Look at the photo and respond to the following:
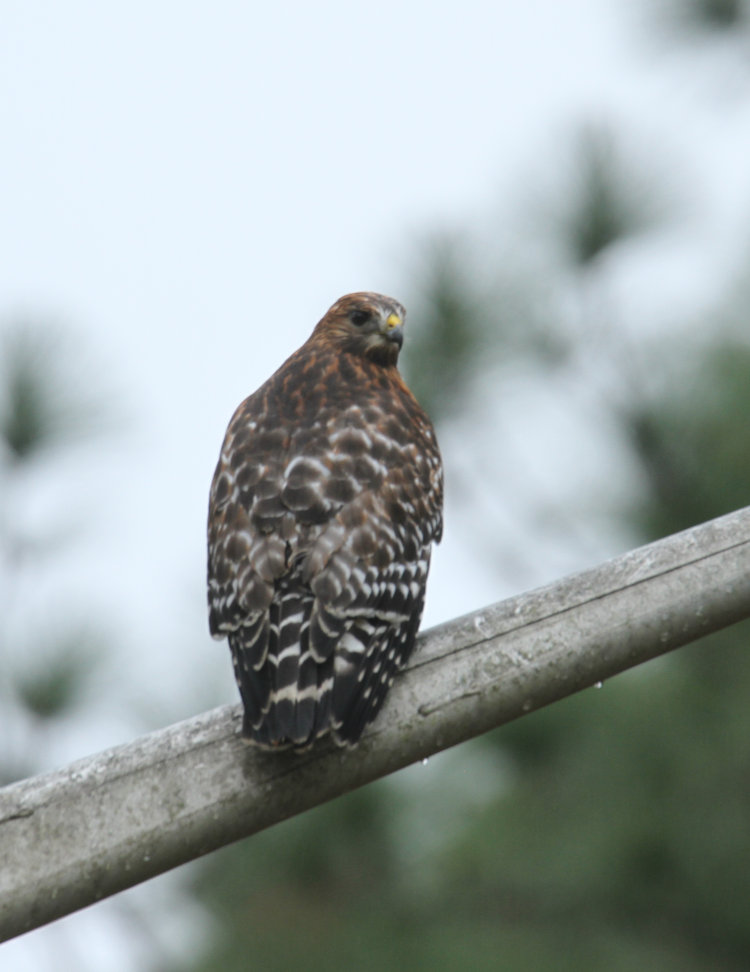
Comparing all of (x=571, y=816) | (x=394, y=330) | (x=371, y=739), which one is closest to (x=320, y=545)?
(x=371, y=739)

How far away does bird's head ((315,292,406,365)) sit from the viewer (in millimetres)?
3990

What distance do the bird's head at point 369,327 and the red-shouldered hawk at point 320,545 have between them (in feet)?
0.77

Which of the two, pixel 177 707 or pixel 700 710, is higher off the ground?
pixel 177 707

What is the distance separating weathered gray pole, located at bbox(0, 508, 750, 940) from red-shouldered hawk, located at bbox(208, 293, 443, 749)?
0.22ft

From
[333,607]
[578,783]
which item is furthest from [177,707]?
[333,607]

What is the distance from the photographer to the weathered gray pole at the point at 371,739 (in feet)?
7.41

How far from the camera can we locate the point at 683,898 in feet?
18.3

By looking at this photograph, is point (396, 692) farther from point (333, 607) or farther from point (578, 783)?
point (578, 783)

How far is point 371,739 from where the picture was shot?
254cm

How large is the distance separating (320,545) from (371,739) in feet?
1.71

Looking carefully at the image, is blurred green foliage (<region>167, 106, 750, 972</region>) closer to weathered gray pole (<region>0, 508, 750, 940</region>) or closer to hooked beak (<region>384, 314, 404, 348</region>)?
hooked beak (<region>384, 314, 404, 348</region>)

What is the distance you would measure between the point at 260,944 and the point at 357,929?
1.22ft

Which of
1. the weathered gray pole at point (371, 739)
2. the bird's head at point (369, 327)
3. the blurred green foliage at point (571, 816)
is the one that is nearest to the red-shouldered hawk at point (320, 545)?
the weathered gray pole at point (371, 739)

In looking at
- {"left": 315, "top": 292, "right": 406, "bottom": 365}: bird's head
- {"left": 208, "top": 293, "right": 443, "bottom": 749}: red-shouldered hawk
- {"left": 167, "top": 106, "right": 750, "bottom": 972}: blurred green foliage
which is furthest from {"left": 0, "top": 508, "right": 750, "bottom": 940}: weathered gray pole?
{"left": 167, "top": 106, "right": 750, "bottom": 972}: blurred green foliage
